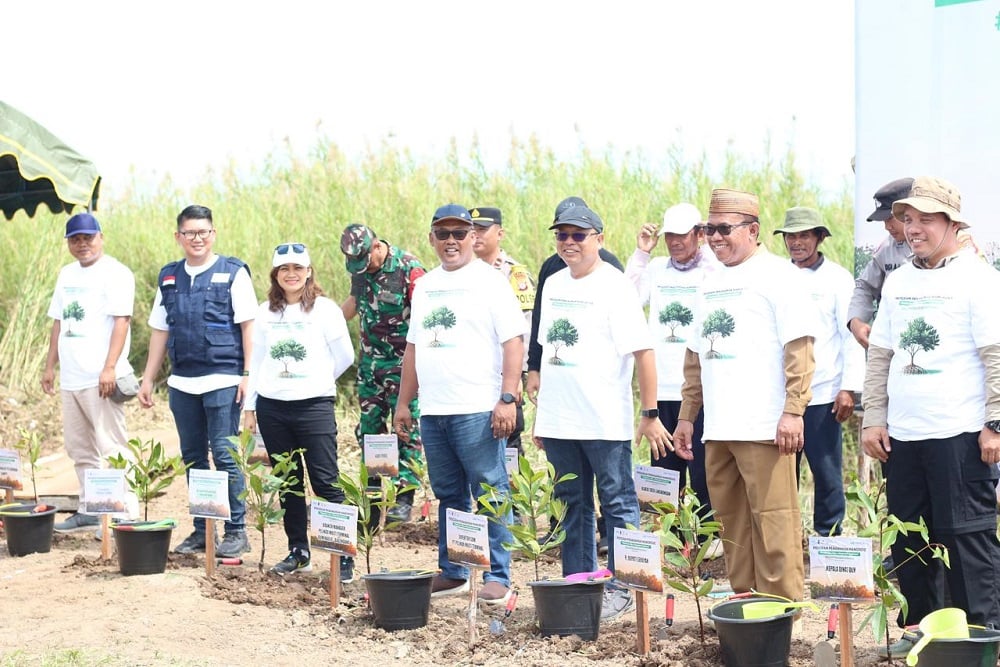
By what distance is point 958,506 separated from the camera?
382cm

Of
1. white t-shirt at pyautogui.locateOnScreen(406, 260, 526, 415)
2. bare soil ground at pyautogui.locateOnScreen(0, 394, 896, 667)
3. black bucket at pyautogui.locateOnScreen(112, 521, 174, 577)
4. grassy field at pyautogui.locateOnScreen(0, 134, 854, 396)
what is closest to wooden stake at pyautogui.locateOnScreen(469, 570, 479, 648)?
bare soil ground at pyautogui.locateOnScreen(0, 394, 896, 667)

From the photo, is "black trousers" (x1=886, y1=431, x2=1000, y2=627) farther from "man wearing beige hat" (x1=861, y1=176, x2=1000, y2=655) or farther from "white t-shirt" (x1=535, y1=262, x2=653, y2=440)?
"white t-shirt" (x1=535, y1=262, x2=653, y2=440)

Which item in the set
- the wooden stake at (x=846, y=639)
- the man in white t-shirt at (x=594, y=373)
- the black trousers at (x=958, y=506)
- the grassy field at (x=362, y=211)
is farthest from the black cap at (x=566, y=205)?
the grassy field at (x=362, y=211)

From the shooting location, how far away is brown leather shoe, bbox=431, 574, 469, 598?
5188 millimetres

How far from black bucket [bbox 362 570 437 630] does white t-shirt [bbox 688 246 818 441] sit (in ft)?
4.10

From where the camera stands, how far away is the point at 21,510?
21.4 ft

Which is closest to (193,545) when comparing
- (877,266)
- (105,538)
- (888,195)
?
(105,538)

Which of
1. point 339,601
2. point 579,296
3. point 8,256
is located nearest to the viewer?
point 579,296

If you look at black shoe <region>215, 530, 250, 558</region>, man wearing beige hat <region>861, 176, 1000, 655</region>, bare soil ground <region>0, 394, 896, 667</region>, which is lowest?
bare soil ground <region>0, 394, 896, 667</region>

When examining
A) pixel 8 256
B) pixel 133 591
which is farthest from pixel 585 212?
pixel 8 256

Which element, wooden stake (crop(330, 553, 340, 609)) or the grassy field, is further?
the grassy field

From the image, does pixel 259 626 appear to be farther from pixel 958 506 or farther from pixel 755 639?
pixel 958 506

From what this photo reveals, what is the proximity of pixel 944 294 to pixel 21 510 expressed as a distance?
489cm

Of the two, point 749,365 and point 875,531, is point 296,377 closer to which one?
point 749,365
